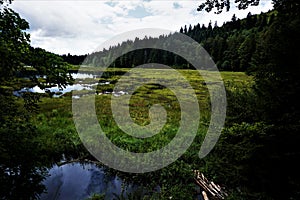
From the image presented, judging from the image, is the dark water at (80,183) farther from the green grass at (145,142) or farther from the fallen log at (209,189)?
the fallen log at (209,189)

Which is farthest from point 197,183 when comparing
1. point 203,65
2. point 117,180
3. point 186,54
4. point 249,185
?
point 186,54

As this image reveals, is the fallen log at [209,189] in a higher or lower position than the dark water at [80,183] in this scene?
higher

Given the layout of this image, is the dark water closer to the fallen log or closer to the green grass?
the green grass

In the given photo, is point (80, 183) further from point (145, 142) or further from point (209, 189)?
point (209, 189)

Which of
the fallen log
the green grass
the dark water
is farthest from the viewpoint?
the dark water

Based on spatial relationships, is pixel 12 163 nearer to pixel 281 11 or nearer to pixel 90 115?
pixel 281 11

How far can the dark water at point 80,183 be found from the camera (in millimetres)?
9945

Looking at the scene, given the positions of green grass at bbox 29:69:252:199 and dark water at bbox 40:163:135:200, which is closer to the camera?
green grass at bbox 29:69:252:199

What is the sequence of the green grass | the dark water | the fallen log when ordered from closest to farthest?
the fallen log
the green grass
the dark water

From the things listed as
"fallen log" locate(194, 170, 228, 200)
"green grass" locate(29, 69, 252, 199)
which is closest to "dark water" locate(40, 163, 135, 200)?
"green grass" locate(29, 69, 252, 199)

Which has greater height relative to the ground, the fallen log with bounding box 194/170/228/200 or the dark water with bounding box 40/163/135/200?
the fallen log with bounding box 194/170/228/200

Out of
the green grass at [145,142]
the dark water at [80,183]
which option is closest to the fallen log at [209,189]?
the green grass at [145,142]

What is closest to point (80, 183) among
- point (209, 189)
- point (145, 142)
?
point (145, 142)

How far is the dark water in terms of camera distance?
9.95 metres
